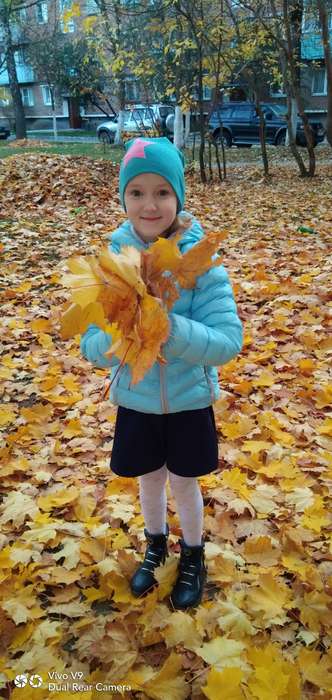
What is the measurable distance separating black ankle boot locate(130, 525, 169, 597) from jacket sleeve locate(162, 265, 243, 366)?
0.81 metres

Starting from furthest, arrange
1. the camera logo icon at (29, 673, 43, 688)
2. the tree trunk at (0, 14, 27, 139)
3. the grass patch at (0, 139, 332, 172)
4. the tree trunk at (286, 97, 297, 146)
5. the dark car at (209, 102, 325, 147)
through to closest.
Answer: the tree trunk at (0, 14, 27, 139), the dark car at (209, 102, 325, 147), the grass patch at (0, 139, 332, 172), the tree trunk at (286, 97, 297, 146), the camera logo icon at (29, 673, 43, 688)

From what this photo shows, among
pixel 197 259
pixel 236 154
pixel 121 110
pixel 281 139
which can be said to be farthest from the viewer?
pixel 281 139

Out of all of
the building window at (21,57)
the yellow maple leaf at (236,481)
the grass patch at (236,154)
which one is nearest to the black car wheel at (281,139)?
the grass patch at (236,154)

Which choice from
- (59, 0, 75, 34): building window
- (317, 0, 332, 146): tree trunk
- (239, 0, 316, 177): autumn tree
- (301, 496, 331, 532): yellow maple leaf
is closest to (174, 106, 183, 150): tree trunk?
(239, 0, 316, 177): autumn tree

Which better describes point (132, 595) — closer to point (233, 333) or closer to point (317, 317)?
point (233, 333)

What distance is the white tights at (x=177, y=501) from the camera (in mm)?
1821

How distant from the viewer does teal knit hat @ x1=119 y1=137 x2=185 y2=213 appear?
153 cm

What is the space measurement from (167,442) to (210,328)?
45 centimetres

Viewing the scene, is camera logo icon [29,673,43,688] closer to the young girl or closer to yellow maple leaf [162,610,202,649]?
yellow maple leaf [162,610,202,649]

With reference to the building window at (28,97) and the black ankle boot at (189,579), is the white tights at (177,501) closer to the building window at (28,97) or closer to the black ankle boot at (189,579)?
the black ankle boot at (189,579)

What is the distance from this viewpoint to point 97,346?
5.15 ft

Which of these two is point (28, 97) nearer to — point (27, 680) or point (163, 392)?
point (163, 392)

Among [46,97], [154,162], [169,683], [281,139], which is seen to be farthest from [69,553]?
[46,97]

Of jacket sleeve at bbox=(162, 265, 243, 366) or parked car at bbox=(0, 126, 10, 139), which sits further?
parked car at bbox=(0, 126, 10, 139)
